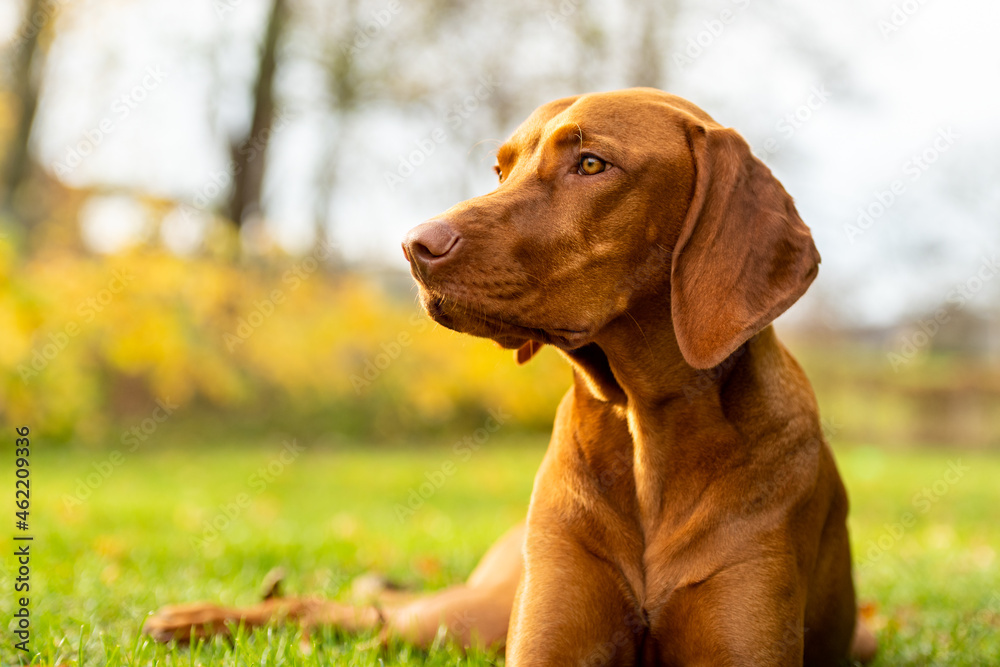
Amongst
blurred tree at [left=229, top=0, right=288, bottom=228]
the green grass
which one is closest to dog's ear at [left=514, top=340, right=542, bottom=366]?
the green grass

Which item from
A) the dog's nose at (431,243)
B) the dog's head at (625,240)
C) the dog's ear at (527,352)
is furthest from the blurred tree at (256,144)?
the dog's nose at (431,243)

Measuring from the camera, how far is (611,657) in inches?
98.7

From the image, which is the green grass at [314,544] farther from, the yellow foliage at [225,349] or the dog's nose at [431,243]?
the dog's nose at [431,243]

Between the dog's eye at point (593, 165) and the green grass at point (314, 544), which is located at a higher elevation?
the dog's eye at point (593, 165)

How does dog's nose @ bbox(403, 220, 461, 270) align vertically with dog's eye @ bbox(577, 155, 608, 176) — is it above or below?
below

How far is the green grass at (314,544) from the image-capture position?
319 cm

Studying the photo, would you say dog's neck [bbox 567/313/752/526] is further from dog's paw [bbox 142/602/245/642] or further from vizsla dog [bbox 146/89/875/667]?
dog's paw [bbox 142/602/245/642]

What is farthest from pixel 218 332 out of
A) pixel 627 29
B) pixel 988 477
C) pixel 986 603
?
pixel 988 477

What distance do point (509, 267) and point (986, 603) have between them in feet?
11.9

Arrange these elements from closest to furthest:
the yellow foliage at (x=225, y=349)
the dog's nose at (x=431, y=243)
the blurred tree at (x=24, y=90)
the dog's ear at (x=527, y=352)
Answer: the dog's nose at (x=431, y=243), the dog's ear at (x=527, y=352), the yellow foliage at (x=225, y=349), the blurred tree at (x=24, y=90)

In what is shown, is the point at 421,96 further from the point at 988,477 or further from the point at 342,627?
the point at 342,627

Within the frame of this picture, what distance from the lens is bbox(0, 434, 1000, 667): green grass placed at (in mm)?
3188

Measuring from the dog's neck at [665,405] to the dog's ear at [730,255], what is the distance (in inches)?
6.2

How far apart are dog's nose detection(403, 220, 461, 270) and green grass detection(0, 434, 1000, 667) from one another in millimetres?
1288
